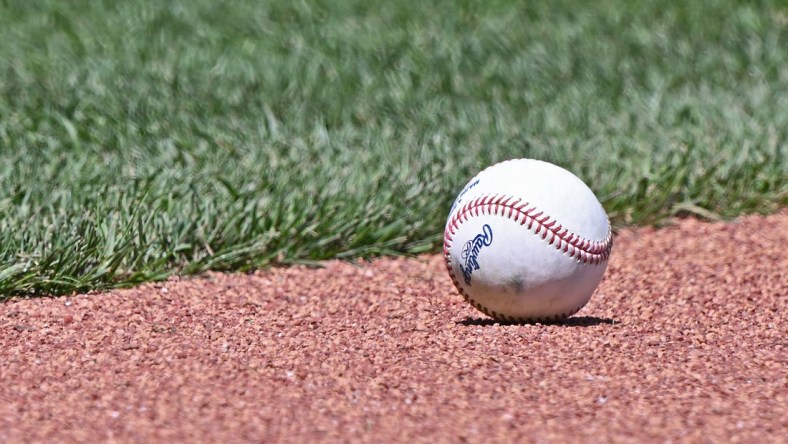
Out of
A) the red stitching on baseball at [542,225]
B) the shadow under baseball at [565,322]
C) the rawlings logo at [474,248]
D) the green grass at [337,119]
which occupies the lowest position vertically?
the green grass at [337,119]

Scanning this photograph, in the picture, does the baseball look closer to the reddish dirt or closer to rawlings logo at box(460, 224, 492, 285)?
rawlings logo at box(460, 224, 492, 285)

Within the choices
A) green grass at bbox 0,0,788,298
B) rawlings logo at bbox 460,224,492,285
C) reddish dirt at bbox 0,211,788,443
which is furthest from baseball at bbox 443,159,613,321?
green grass at bbox 0,0,788,298

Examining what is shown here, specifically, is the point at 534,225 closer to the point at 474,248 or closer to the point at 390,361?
the point at 474,248

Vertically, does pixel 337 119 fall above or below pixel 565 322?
below

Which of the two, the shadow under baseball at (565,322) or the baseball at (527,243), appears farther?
the shadow under baseball at (565,322)

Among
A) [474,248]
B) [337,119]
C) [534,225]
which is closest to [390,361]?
[474,248]

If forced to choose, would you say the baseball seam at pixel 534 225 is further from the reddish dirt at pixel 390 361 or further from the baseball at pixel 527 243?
the reddish dirt at pixel 390 361

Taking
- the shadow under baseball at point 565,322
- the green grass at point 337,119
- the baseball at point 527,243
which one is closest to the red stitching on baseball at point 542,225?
the baseball at point 527,243

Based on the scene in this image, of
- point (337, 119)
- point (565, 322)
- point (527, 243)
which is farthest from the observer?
point (337, 119)

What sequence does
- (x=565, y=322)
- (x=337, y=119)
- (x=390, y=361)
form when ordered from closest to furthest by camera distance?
(x=390, y=361) → (x=565, y=322) → (x=337, y=119)
